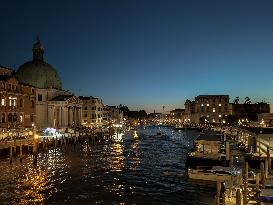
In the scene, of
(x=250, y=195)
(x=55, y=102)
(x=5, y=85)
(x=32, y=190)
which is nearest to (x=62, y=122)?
(x=55, y=102)

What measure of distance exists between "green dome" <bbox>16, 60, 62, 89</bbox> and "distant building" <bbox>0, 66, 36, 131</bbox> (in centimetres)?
2971

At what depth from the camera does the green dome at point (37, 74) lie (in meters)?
131

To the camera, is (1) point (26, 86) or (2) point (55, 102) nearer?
(1) point (26, 86)

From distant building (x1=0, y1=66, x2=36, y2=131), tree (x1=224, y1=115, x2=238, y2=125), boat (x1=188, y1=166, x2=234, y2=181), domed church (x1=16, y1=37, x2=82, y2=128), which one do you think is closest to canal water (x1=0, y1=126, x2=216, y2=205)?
boat (x1=188, y1=166, x2=234, y2=181)

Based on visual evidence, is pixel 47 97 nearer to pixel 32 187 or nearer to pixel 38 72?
pixel 38 72

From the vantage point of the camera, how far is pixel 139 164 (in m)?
57.7

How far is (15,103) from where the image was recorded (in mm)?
88750

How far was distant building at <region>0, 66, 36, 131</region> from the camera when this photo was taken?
83.3 meters

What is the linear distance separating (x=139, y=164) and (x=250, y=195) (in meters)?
30.3

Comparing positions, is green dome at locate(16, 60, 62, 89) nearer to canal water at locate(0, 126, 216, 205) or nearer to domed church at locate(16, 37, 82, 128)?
domed church at locate(16, 37, 82, 128)

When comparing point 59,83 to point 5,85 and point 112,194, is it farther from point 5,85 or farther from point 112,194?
point 112,194

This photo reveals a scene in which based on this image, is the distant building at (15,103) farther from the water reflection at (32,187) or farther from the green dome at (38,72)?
the water reflection at (32,187)

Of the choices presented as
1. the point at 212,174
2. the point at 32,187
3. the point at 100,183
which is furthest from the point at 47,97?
the point at 212,174

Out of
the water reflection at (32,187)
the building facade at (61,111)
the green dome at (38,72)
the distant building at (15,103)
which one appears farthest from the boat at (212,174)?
the green dome at (38,72)
